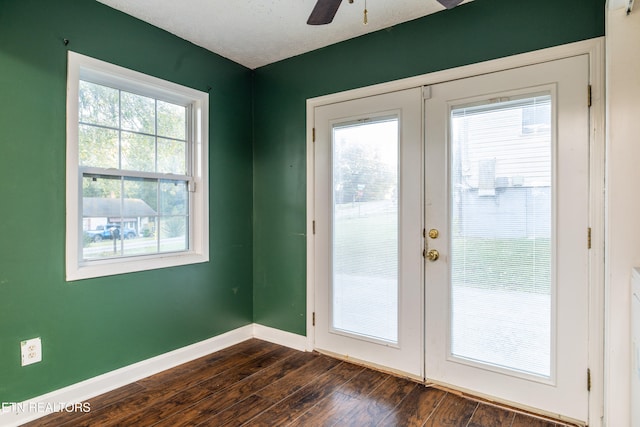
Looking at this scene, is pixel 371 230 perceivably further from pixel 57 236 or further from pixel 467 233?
pixel 57 236

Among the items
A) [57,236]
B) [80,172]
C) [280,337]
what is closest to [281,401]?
[280,337]

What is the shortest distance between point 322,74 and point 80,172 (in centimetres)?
192

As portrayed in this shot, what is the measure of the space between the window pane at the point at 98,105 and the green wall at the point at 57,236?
166 mm

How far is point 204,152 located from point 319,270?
4.50ft

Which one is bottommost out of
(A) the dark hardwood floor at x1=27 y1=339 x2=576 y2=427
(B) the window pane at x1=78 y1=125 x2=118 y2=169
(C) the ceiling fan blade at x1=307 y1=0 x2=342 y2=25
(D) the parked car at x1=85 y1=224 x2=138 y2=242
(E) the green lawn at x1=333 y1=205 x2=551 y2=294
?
(A) the dark hardwood floor at x1=27 y1=339 x2=576 y2=427

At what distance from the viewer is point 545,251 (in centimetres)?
209

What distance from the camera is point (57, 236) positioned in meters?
2.16

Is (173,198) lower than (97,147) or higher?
lower

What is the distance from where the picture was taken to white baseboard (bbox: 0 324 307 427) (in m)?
2.02

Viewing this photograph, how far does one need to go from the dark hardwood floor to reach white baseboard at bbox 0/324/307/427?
0.06 m

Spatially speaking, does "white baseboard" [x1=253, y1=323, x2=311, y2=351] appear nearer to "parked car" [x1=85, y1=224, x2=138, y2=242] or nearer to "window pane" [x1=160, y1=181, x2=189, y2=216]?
"window pane" [x1=160, y1=181, x2=189, y2=216]

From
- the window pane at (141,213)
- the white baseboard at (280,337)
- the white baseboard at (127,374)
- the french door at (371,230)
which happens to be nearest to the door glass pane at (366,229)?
the french door at (371,230)

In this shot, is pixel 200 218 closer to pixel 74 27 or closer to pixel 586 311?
pixel 74 27

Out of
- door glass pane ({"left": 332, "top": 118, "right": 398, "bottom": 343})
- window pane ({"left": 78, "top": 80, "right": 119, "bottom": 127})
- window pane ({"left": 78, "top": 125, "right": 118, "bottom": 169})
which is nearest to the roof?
window pane ({"left": 78, "top": 125, "right": 118, "bottom": 169})
